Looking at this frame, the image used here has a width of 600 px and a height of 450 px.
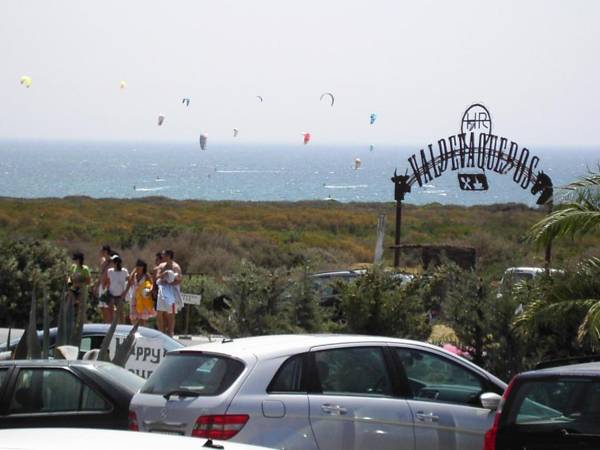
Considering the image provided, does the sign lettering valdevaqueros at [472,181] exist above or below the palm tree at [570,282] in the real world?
above

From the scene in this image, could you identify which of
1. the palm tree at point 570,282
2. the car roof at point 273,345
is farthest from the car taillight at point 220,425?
the palm tree at point 570,282

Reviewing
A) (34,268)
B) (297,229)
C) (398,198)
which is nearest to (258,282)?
(34,268)

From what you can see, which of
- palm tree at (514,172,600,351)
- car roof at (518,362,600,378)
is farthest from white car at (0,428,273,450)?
palm tree at (514,172,600,351)

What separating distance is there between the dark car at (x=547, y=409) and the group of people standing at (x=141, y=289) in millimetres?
10900

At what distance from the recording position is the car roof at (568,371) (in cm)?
678

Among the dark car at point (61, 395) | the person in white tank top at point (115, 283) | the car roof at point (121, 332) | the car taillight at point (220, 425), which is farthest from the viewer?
the person in white tank top at point (115, 283)

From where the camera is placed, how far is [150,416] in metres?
7.72

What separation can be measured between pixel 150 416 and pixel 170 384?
11.7 inches

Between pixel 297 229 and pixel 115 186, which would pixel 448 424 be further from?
pixel 115 186

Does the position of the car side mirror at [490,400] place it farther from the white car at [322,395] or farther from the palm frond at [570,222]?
the palm frond at [570,222]

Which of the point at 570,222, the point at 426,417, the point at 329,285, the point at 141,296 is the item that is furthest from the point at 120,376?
the point at 141,296

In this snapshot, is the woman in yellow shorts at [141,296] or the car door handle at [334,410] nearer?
the car door handle at [334,410]

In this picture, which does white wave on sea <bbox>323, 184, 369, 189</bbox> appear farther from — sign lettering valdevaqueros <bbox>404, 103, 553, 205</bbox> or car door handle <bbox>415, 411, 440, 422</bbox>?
car door handle <bbox>415, 411, 440, 422</bbox>

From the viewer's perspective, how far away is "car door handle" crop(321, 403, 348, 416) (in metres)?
7.78
